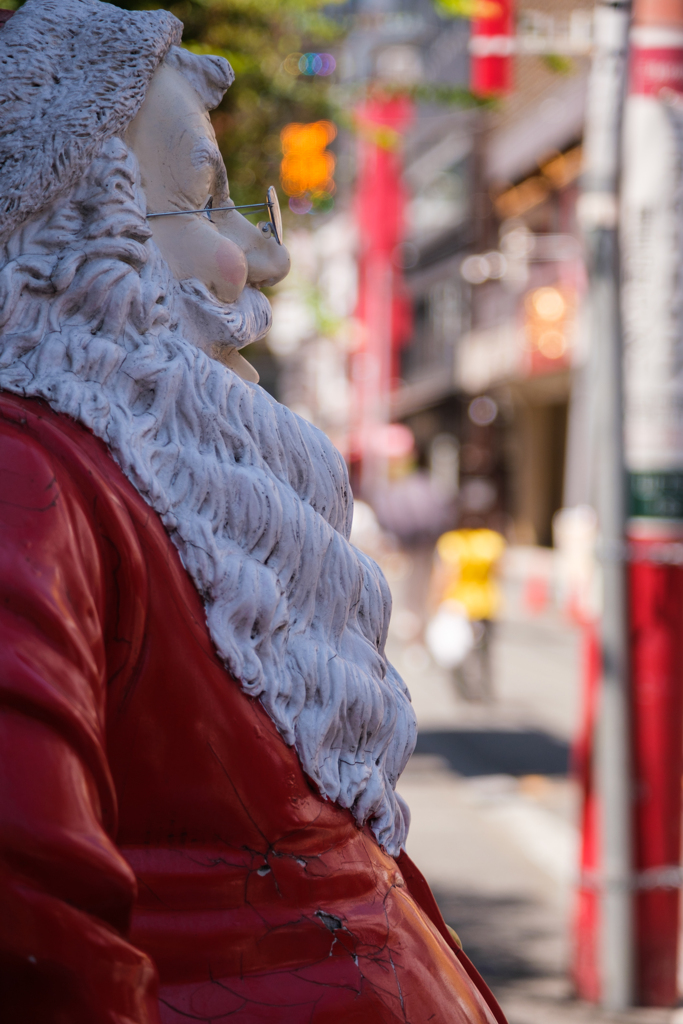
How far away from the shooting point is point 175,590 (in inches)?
50.2

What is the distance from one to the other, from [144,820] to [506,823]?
5.71 metres

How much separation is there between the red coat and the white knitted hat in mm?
256

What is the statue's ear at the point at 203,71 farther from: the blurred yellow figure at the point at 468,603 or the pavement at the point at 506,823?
the blurred yellow figure at the point at 468,603

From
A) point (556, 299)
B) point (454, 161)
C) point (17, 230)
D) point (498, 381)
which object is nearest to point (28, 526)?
point (17, 230)

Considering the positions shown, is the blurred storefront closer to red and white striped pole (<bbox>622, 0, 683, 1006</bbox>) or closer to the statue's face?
red and white striped pole (<bbox>622, 0, 683, 1006</bbox>)

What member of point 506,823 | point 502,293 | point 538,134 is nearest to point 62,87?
point 506,823

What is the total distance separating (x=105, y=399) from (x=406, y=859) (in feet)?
2.41

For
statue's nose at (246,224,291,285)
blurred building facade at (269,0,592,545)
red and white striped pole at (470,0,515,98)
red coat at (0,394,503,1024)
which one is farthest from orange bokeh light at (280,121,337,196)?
red coat at (0,394,503,1024)

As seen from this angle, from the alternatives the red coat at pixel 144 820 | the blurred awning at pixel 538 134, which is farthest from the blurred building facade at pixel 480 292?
→ the red coat at pixel 144 820

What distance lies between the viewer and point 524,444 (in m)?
25.6

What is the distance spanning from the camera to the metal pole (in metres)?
4.25

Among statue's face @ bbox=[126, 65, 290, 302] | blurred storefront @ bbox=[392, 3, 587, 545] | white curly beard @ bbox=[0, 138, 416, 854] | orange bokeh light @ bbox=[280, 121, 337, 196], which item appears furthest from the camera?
blurred storefront @ bbox=[392, 3, 587, 545]

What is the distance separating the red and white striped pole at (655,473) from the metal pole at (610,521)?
7 cm

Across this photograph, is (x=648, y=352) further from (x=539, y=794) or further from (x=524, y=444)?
(x=524, y=444)
